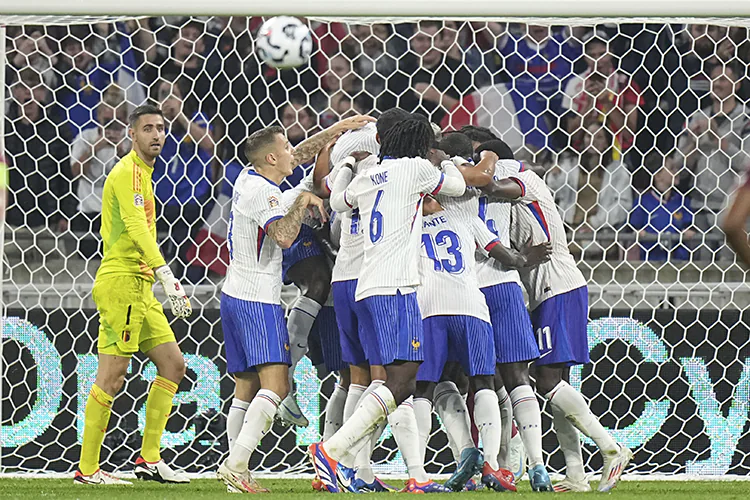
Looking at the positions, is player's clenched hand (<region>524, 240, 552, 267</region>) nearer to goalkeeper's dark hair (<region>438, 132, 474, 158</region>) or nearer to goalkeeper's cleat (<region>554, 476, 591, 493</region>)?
goalkeeper's dark hair (<region>438, 132, 474, 158</region>)

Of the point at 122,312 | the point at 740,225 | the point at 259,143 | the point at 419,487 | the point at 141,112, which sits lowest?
the point at 419,487

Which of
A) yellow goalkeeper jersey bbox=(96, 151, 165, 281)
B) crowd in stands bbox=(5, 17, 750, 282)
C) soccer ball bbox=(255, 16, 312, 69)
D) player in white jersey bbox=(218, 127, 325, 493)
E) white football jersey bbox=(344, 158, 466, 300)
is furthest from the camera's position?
crowd in stands bbox=(5, 17, 750, 282)

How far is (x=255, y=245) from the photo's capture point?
5.12 meters

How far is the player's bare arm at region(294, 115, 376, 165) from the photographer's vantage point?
18.0ft

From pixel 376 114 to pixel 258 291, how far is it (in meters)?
2.97

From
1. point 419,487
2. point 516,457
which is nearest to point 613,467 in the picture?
point 516,457

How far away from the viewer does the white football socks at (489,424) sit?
4.90m

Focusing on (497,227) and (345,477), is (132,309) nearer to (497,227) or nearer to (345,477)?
(345,477)

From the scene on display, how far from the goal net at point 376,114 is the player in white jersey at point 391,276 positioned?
1801mm

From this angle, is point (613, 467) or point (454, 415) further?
point (454, 415)

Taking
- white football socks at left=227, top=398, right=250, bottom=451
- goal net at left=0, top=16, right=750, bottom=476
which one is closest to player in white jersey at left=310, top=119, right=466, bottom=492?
white football socks at left=227, top=398, right=250, bottom=451

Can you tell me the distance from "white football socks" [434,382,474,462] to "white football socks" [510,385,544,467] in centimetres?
25

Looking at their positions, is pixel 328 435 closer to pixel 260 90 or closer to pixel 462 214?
pixel 462 214

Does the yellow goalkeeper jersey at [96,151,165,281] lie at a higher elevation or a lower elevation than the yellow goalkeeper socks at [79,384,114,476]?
higher
